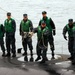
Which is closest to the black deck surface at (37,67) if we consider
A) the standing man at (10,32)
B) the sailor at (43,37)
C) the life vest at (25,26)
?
the sailor at (43,37)

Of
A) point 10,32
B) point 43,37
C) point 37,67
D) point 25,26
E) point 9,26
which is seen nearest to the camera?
point 37,67

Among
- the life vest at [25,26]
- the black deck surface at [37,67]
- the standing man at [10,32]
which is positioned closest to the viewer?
the black deck surface at [37,67]

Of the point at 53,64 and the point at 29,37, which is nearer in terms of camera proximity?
the point at 53,64

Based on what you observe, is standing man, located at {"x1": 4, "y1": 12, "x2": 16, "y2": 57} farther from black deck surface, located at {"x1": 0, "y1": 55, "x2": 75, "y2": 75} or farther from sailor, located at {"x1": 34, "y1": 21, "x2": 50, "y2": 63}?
sailor, located at {"x1": 34, "y1": 21, "x2": 50, "y2": 63}

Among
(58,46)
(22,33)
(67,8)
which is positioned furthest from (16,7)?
(22,33)

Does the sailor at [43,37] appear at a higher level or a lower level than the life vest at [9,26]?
lower

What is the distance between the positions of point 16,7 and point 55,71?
68596 millimetres

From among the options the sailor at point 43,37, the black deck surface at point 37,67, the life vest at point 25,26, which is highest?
the life vest at point 25,26

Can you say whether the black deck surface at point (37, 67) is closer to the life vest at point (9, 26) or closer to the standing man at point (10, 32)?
the standing man at point (10, 32)

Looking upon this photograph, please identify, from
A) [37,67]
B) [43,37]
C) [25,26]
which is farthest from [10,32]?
[37,67]

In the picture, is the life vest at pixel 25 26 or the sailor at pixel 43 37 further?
the life vest at pixel 25 26

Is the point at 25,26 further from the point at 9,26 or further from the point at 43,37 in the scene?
the point at 43,37

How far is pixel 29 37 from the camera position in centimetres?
2025

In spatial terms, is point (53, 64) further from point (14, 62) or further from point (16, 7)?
point (16, 7)
